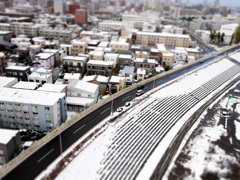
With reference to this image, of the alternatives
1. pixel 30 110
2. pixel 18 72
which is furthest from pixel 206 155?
pixel 18 72

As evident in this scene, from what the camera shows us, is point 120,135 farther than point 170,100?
No

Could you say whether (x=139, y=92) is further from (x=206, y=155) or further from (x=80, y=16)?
(x=80, y=16)

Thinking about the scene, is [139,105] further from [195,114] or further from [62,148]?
[62,148]

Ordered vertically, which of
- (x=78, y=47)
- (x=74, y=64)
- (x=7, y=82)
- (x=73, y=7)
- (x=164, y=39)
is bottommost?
(x=7, y=82)

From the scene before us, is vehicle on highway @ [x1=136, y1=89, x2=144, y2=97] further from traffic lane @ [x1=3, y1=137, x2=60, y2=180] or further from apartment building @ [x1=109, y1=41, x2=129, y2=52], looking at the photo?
apartment building @ [x1=109, y1=41, x2=129, y2=52]

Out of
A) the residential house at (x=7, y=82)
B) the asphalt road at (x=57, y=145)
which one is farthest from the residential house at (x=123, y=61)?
the residential house at (x=7, y=82)

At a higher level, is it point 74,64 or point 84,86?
point 74,64

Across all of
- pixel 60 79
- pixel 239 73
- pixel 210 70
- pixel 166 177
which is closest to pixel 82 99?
pixel 60 79
